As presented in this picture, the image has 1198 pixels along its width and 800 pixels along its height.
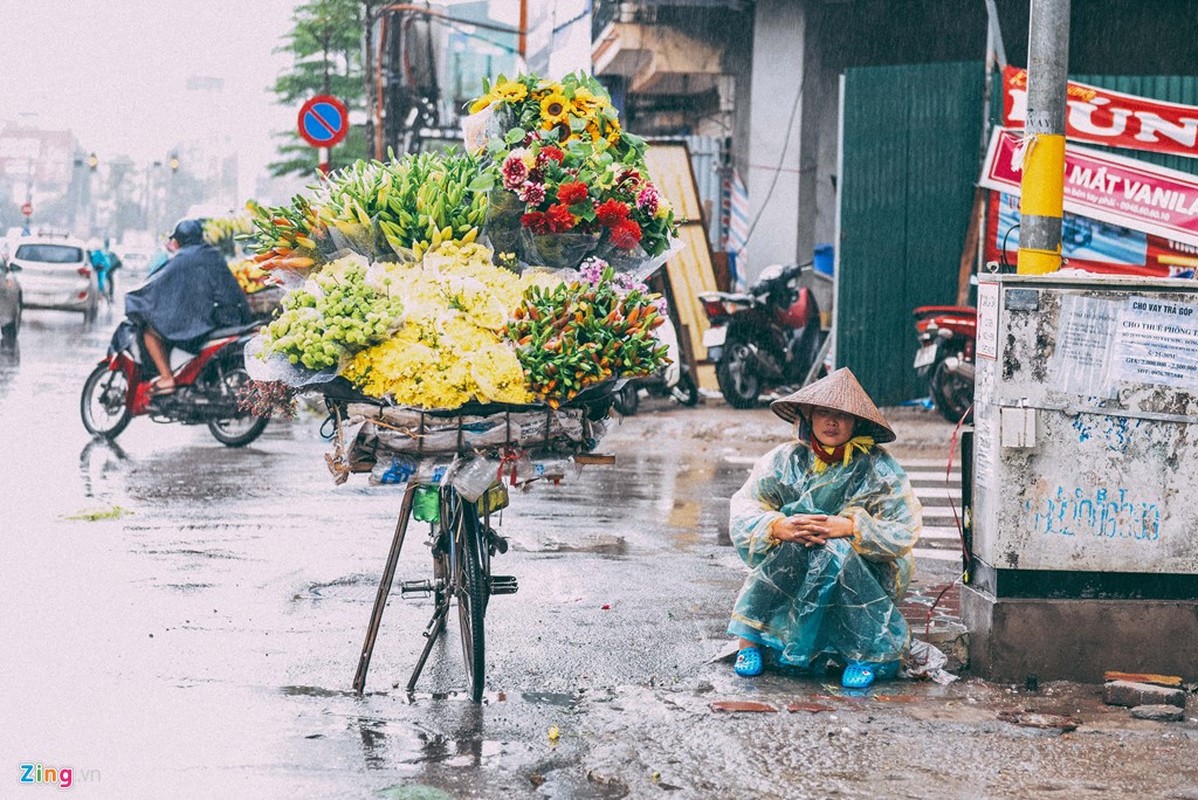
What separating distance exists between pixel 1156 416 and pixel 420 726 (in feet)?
9.83

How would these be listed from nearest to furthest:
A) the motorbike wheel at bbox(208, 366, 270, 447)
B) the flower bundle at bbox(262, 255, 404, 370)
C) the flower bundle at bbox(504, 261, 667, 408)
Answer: the flower bundle at bbox(262, 255, 404, 370) → the flower bundle at bbox(504, 261, 667, 408) → the motorbike wheel at bbox(208, 366, 270, 447)

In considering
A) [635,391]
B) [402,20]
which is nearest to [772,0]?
[635,391]

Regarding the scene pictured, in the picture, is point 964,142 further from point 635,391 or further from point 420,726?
point 420,726

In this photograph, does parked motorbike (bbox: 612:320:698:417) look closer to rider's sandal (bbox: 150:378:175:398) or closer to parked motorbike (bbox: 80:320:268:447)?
parked motorbike (bbox: 80:320:268:447)

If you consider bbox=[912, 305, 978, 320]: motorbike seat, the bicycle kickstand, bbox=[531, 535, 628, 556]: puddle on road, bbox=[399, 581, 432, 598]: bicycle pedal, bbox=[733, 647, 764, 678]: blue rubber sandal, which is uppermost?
bbox=[912, 305, 978, 320]: motorbike seat

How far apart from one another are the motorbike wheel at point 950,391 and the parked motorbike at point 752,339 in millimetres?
1992

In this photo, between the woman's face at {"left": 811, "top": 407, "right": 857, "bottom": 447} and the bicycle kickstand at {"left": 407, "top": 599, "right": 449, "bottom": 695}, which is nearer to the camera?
the bicycle kickstand at {"left": 407, "top": 599, "right": 449, "bottom": 695}

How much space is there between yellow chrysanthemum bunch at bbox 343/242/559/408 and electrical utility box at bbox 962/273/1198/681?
1890 millimetres

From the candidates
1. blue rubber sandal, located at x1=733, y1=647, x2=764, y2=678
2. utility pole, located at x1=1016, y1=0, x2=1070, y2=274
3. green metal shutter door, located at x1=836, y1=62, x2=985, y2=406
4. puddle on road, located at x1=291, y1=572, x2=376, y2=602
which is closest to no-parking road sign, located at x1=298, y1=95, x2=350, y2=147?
green metal shutter door, located at x1=836, y1=62, x2=985, y2=406

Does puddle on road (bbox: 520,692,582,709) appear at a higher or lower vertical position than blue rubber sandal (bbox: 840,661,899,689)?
lower

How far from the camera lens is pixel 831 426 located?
19.6ft

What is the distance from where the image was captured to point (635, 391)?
15250 mm

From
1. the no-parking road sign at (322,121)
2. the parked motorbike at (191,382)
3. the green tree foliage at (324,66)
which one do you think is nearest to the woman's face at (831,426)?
the parked motorbike at (191,382)

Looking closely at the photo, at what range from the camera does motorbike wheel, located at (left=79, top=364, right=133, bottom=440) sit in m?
12.7
